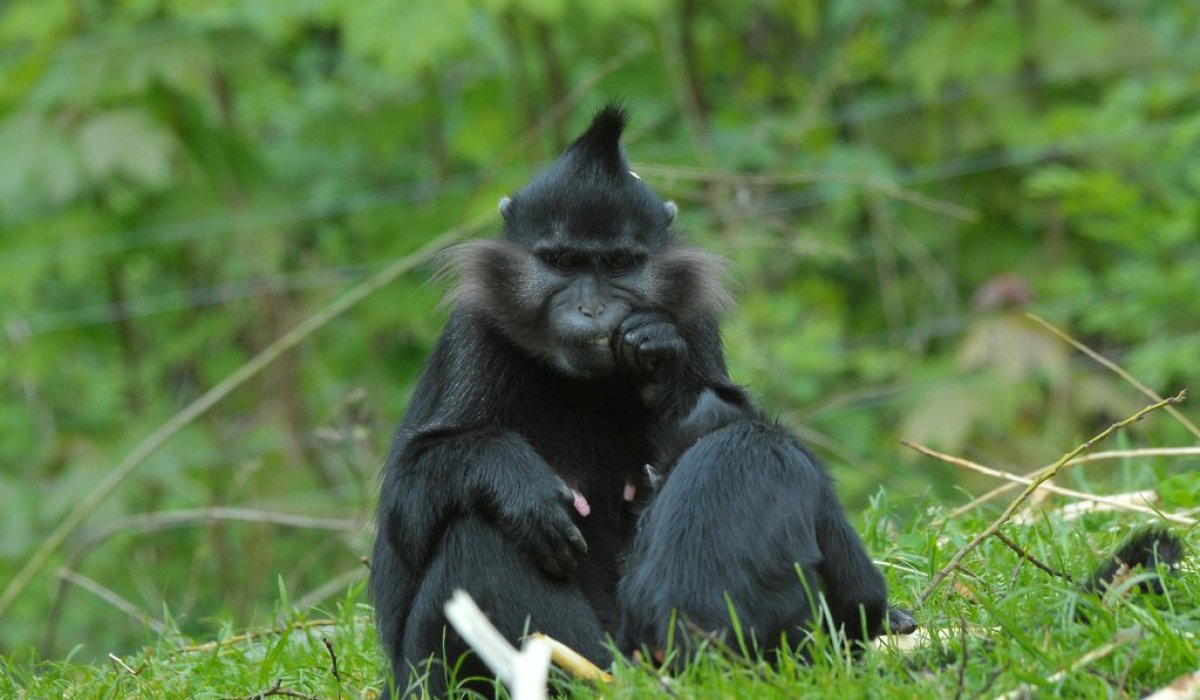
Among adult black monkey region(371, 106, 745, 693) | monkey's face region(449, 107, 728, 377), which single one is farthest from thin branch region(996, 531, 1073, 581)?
monkey's face region(449, 107, 728, 377)

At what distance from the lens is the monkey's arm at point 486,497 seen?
3.43 meters

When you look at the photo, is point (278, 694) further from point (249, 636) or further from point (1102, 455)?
point (1102, 455)

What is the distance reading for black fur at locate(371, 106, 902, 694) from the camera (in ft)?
10.2

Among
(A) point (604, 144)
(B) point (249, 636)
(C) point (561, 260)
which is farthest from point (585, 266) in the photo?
(B) point (249, 636)

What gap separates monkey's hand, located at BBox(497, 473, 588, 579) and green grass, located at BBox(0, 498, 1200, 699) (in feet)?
1.44

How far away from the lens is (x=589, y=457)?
3803mm

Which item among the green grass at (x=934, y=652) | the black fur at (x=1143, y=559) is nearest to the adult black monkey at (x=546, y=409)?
the green grass at (x=934, y=652)

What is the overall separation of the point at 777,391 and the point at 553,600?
182 inches

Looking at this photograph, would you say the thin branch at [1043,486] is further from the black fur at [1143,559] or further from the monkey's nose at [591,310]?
the monkey's nose at [591,310]

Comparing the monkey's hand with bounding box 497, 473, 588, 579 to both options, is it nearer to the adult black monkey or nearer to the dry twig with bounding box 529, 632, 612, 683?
the adult black monkey

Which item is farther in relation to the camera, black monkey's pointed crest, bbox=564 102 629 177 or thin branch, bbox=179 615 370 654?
thin branch, bbox=179 615 370 654

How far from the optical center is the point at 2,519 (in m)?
8.01

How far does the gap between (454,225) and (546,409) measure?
165 inches

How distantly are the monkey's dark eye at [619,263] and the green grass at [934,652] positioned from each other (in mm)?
1021
